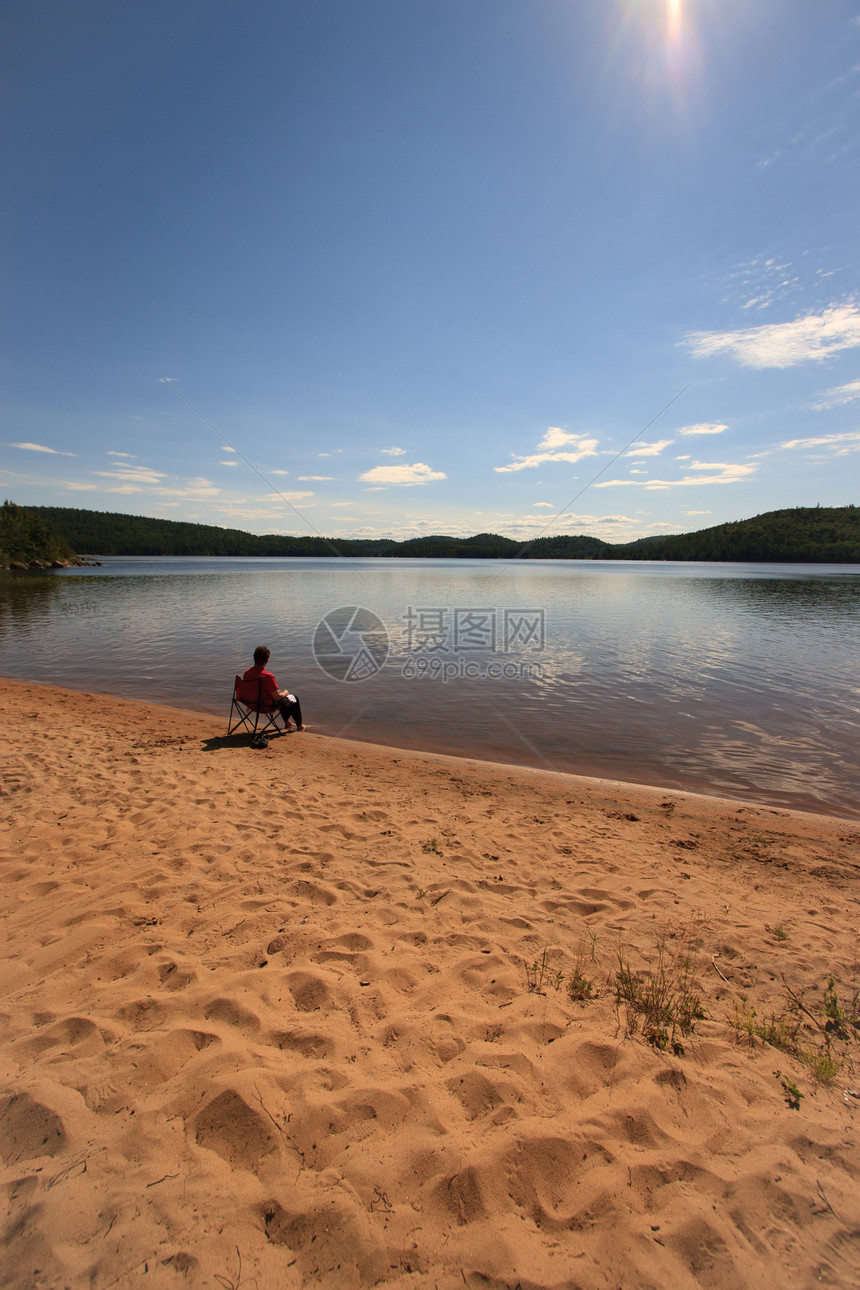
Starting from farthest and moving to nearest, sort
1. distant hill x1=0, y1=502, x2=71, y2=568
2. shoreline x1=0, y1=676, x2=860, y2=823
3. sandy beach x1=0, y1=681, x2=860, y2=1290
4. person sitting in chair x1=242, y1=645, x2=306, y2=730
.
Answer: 1. distant hill x1=0, y1=502, x2=71, y2=568
2. person sitting in chair x1=242, y1=645, x2=306, y2=730
3. shoreline x1=0, y1=676, x2=860, y2=823
4. sandy beach x1=0, y1=681, x2=860, y2=1290

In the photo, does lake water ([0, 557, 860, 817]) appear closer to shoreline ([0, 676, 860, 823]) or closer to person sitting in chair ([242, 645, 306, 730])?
shoreline ([0, 676, 860, 823])

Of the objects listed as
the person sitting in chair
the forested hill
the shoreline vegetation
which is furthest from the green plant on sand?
the forested hill

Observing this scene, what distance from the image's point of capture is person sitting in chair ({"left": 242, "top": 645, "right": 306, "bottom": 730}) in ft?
35.9

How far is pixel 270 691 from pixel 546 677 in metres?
9.87

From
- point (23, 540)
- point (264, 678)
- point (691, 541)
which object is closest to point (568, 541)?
point (691, 541)

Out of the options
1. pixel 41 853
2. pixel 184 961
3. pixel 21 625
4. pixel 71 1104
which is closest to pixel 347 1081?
pixel 71 1104

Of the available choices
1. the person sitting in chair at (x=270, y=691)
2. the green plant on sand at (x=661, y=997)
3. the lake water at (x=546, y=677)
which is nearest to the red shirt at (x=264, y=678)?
the person sitting in chair at (x=270, y=691)

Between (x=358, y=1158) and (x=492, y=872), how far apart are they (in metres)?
3.42

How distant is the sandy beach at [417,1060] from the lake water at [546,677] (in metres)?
4.35

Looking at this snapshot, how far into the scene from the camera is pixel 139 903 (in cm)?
491

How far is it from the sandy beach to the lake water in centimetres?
435

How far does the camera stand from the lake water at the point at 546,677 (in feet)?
36.2

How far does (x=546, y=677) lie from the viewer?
57.6 feet

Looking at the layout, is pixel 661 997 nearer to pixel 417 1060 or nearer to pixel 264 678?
pixel 417 1060
